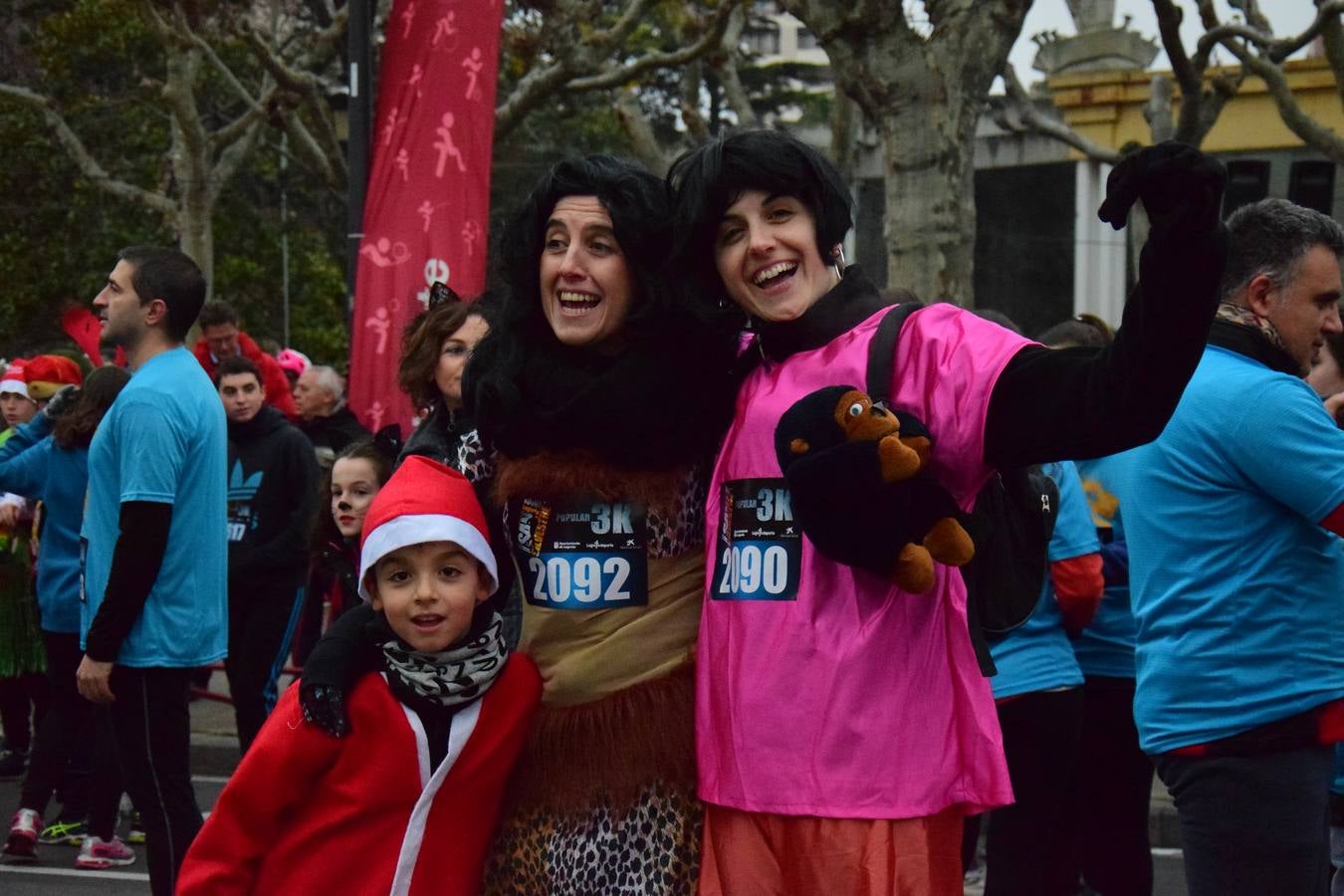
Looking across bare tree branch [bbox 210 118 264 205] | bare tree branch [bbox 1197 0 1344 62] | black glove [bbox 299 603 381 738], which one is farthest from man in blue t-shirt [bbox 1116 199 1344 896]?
bare tree branch [bbox 210 118 264 205]

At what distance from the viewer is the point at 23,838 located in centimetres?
682

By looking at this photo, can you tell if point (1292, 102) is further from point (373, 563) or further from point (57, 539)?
point (373, 563)

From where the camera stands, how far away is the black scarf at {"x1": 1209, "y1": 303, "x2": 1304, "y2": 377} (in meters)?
3.62

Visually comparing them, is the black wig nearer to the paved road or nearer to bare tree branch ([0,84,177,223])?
the paved road

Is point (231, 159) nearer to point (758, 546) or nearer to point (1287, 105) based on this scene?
point (1287, 105)

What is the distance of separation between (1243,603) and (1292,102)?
35.4 feet

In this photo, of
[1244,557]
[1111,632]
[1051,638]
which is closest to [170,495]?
[1051,638]

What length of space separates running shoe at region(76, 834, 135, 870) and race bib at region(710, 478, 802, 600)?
4814 millimetres

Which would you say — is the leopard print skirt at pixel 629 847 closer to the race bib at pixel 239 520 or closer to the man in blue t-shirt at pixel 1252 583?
the man in blue t-shirt at pixel 1252 583

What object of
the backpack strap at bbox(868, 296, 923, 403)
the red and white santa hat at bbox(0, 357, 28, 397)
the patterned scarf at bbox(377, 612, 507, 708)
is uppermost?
the backpack strap at bbox(868, 296, 923, 403)

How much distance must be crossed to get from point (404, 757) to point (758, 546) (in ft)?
2.61

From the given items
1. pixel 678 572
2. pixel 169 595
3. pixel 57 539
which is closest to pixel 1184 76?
pixel 57 539

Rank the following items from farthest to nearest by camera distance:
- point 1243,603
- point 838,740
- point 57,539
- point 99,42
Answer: point 99,42 < point 57,539 < point 1243,603 < point 838,740

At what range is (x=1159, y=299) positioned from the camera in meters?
2.20
